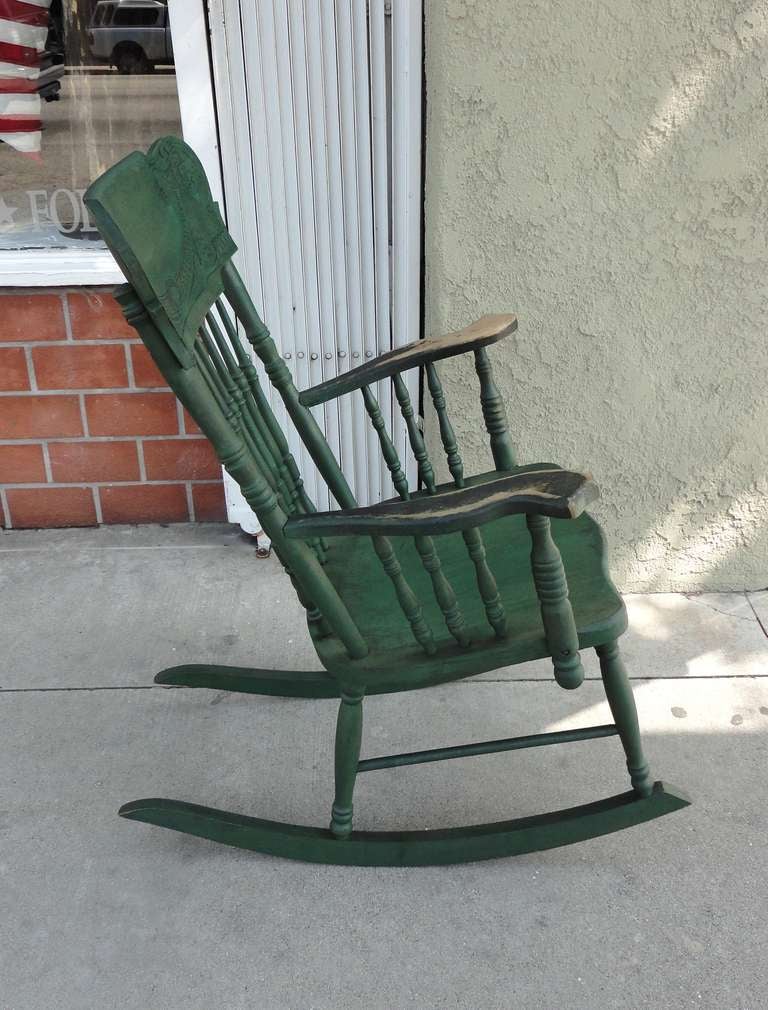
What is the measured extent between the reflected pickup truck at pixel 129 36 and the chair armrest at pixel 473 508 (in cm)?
139

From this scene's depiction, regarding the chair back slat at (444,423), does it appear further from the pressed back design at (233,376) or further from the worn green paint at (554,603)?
the worn green paint at (554,603)

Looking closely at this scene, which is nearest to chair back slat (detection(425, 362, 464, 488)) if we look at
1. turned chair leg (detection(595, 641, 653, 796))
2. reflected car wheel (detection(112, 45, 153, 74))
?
turned chair leg (detection(595, 641, 653, 796))

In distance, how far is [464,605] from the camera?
150 cm

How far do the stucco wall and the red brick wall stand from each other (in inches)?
28.8

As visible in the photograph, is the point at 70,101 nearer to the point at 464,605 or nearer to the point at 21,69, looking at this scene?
the point at 21,69

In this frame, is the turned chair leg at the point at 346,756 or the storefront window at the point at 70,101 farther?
the storefront window at the point at 70,101

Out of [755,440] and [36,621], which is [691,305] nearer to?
[755,440]

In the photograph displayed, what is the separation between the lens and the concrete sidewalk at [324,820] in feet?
4.68

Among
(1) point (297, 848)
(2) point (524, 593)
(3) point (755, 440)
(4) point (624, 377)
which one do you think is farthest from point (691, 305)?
(1) point (297, 848)

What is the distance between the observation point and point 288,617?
2260 mm

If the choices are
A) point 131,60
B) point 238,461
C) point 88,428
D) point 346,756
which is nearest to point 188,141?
point 131,60

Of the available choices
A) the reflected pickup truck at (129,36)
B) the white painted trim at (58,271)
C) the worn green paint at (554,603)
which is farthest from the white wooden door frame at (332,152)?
the worn green paint at (554,603)

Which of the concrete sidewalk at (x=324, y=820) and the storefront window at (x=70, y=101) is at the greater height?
the storefront window at (x=70, y=101)

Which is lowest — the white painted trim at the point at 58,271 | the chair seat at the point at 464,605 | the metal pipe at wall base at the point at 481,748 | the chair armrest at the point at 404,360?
the metal pipe at wall base at the point at 481,748
